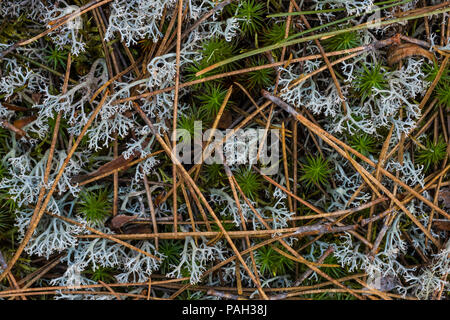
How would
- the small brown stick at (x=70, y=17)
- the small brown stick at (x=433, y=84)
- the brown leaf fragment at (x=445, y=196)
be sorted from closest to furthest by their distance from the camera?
1. the small brown stick at (x=70, y=17)
2. the small brown stick at (x=433, y=84)
3. the brown leaf fragment at (x=445, y=196)

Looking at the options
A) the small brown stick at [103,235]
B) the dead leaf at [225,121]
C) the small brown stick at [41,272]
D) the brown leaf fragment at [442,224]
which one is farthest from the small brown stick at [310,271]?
the small brown stick at [41,272]

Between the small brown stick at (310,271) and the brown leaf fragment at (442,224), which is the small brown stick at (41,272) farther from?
the brown leaf fragment at (442,224)

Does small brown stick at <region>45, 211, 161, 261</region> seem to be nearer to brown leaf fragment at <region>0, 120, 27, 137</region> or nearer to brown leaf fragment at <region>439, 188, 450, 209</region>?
brown leaf fragment at <region>0, 120, 27, 137</region>

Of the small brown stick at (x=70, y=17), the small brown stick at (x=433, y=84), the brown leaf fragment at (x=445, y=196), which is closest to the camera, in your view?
the small brown stick at (x=70, y=17)

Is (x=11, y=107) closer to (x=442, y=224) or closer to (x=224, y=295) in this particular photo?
(x=224, y=295)

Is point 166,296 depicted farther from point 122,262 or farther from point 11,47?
point 11,47

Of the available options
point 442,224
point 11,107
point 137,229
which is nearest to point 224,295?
point 137,229

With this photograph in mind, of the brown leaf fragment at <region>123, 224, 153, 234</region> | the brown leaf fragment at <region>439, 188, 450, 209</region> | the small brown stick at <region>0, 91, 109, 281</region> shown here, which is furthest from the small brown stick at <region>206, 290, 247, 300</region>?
the brown leaf fragment at <region>439, 188, 450, 209</region>
